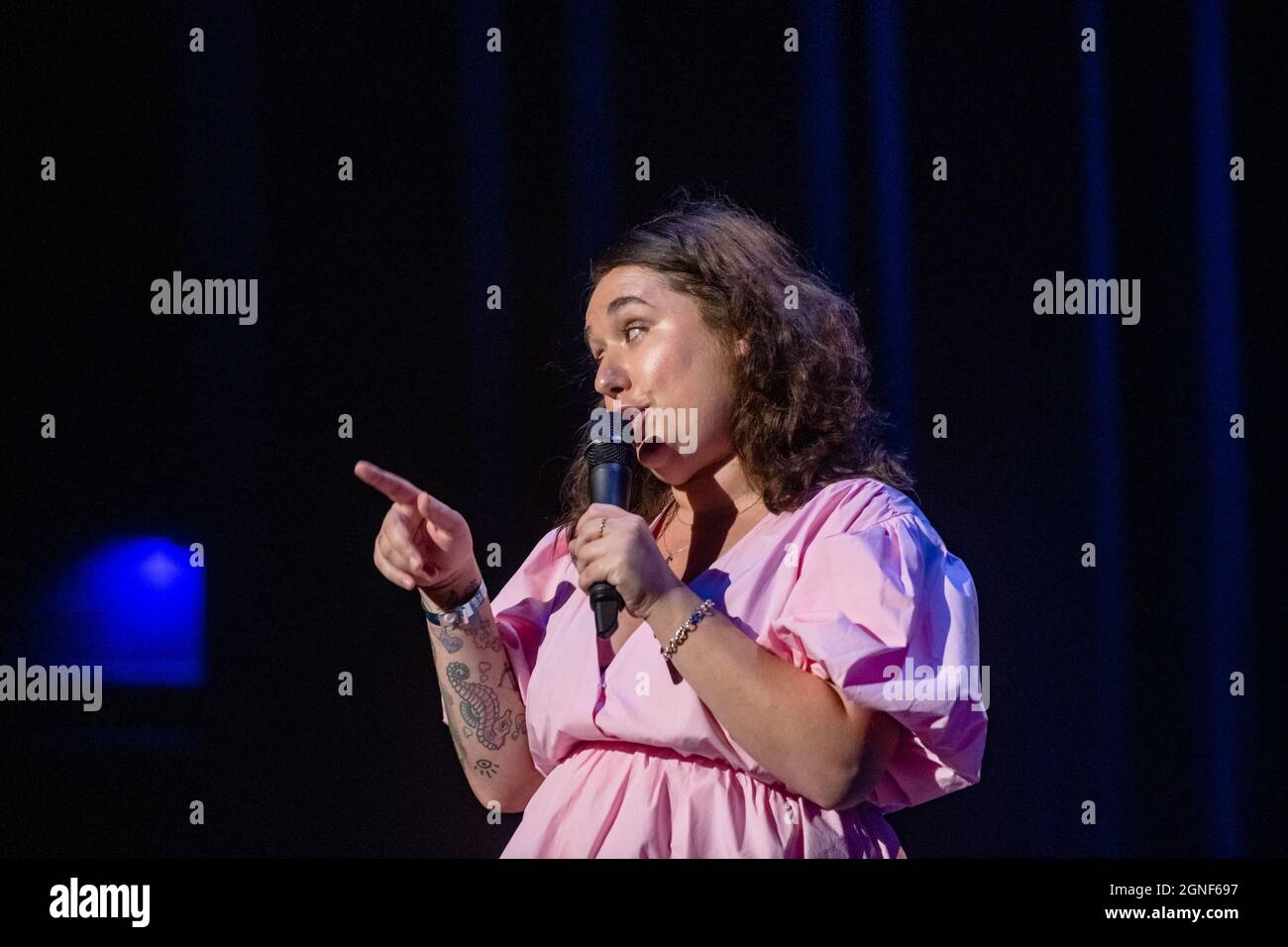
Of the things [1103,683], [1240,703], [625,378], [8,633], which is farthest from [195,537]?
[1240,703]

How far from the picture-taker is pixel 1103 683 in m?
2.01

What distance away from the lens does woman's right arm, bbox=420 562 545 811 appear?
1.67 m

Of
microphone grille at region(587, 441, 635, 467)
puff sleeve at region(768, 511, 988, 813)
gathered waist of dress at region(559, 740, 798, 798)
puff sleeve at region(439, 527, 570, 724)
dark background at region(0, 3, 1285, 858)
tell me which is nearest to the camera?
puff sleeve at region(768, 511, 988, 813)

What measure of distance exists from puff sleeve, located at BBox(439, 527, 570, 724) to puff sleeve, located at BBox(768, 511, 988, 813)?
0.43 m

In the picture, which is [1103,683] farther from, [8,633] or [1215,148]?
[8,633]

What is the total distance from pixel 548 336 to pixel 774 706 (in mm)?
899

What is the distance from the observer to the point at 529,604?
1774 millimetres

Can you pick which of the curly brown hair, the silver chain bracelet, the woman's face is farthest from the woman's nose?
the silver chain bracelet

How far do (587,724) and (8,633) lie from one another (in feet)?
3.35

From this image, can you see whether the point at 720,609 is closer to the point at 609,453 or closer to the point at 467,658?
the point at 609,453

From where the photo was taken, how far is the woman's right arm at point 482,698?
65.9 inches

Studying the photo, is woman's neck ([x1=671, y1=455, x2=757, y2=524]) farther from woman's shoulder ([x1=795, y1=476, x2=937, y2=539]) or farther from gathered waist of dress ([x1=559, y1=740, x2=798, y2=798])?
gathered waist of dress ([x1=559, y1=740, x2=798, y2=798])

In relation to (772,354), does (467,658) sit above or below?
below

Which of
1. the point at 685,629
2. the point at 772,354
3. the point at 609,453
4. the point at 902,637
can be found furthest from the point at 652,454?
the point at 902,637
